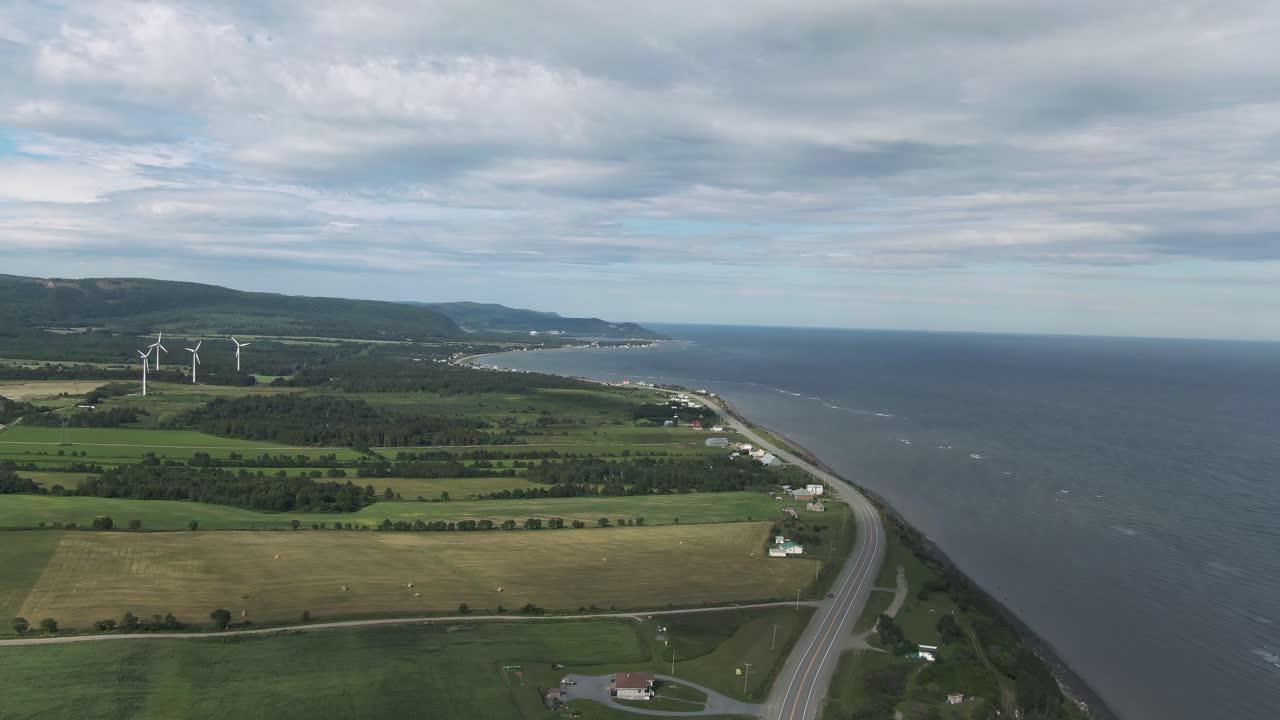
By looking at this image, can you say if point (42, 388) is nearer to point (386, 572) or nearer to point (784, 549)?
point (386, 572)

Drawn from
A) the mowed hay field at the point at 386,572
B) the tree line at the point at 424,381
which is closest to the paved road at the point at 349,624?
the mowed hay field at the point at 386,572

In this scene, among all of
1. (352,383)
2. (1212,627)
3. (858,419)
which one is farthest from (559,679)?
(352,383)

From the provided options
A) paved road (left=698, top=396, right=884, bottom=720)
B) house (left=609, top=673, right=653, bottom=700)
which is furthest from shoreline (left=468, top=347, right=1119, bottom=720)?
house (left=609, top=673, right=653, bottom=700)

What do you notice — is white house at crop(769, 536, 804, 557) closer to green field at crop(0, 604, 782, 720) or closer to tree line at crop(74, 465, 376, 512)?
green field at crop(0, 604, 782, 720)

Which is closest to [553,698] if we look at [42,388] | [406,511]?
[406,511]

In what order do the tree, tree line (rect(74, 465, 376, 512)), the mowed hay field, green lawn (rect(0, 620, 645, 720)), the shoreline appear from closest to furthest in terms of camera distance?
green lawn (rect(0, 620, 645, 720)), the shoreline, the tree, the mowed hay field, tree line (rect(74, 465, 376, 512))

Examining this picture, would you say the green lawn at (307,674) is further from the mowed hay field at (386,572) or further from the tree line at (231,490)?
the tree line at (231,490)

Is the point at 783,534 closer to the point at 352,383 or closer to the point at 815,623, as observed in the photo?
the point at 815,623
